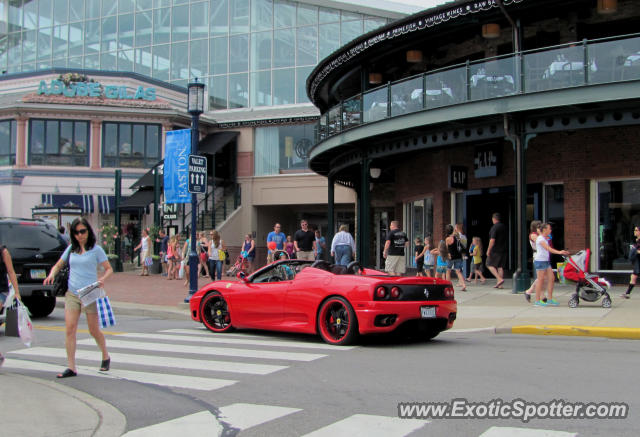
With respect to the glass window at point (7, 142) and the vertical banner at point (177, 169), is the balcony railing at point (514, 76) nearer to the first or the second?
the vertical banner at point (177, 169)

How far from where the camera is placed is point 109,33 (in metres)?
40.9

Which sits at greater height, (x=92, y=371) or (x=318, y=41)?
(x=318, y=41)

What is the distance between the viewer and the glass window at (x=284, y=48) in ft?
118

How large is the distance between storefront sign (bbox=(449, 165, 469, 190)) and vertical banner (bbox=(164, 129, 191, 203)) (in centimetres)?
1054

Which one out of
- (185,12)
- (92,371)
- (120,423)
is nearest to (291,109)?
(185,12)

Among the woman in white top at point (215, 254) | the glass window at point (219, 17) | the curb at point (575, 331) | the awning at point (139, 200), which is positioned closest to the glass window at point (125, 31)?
the glass window at point (219, 17)

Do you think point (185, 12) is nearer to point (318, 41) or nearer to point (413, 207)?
point (318, 41)

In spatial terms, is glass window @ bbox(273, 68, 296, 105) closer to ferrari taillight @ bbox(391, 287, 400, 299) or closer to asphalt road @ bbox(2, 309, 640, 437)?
asphalt road @ bbox(2, 309, 640, 437)

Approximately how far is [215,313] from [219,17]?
97.1ft

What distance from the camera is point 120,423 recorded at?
5531 millimetres

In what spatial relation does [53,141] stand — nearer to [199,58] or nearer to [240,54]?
[199,58]

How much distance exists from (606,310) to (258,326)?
627 centimetres

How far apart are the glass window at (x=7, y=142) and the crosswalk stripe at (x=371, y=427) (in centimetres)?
3167

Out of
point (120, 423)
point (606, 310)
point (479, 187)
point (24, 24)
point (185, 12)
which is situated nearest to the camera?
point (120, 423)
